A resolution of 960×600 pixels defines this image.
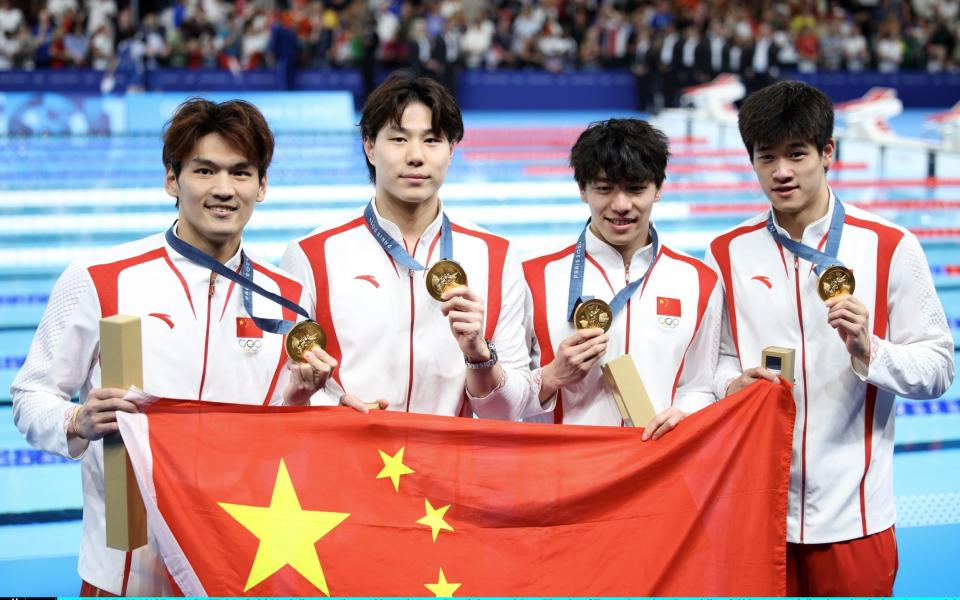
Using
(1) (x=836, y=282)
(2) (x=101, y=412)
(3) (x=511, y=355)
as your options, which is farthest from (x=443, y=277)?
(1) (x=836, y=282)

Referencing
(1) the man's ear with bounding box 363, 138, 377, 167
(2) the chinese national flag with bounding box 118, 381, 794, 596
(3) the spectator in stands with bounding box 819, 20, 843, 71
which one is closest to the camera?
(2) the chinese national flag with bounding box 118, 381, 794, 596

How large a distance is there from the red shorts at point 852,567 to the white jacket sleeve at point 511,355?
2.64 feet

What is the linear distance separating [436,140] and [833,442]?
1.24 metres

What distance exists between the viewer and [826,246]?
106 inches

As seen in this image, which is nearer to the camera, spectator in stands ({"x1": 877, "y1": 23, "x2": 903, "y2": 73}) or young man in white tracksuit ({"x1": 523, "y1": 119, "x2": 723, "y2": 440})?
young man in white tracksuit ({"x1": 523, "y1": 119, "x2": 723, "y2": 440})

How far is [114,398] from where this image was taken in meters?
2.26

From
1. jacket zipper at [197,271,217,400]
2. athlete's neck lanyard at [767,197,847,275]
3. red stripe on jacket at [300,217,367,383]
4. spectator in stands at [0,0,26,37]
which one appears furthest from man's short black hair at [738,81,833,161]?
spectator in stands at [0,0,26,37]

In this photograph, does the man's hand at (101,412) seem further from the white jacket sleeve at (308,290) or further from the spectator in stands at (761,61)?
the spectator in stands at (761,61)

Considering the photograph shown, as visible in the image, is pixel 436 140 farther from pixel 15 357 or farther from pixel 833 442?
pixel 15 357

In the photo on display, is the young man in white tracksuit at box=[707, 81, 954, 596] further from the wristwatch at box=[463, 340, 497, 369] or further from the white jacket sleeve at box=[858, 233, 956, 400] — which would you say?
the wristwatch at box=[463, 340, 497, 369]

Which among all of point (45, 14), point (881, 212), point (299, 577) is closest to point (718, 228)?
point (881, 212)

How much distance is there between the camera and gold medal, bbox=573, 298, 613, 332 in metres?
2.60

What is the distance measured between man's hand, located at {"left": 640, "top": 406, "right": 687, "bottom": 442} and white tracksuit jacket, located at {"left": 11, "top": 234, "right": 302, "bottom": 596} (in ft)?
2.89

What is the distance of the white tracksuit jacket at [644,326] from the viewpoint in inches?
108
